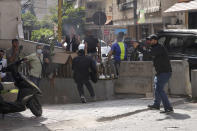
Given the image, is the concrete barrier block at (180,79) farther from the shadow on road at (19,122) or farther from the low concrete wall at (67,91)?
the shadow on road at (19,122)

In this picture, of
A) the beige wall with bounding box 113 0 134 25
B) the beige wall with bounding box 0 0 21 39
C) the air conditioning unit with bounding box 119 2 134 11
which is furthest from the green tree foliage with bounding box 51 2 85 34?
the beige wall with bounding box 0 0 21 39

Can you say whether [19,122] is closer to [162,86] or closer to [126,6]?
[162,86]

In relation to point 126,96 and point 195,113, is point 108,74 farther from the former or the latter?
point 195,113

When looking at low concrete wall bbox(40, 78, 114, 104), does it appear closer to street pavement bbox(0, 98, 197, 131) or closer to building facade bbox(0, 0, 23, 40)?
street pavement bbox(0, 98, 197, 131)

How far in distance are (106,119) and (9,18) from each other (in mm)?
9603

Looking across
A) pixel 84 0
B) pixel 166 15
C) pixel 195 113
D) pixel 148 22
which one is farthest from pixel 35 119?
pixel 84 0

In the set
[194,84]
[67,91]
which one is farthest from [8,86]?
[194,84]

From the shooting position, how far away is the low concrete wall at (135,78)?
13203mm

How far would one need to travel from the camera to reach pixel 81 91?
12.5 m

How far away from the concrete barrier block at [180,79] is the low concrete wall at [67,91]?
2.30 m

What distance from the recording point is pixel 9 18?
57.5 feet

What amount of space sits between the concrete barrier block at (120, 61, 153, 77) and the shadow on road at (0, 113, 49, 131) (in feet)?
15.7

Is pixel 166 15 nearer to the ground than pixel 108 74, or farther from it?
farther from it

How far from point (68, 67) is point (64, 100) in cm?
105
